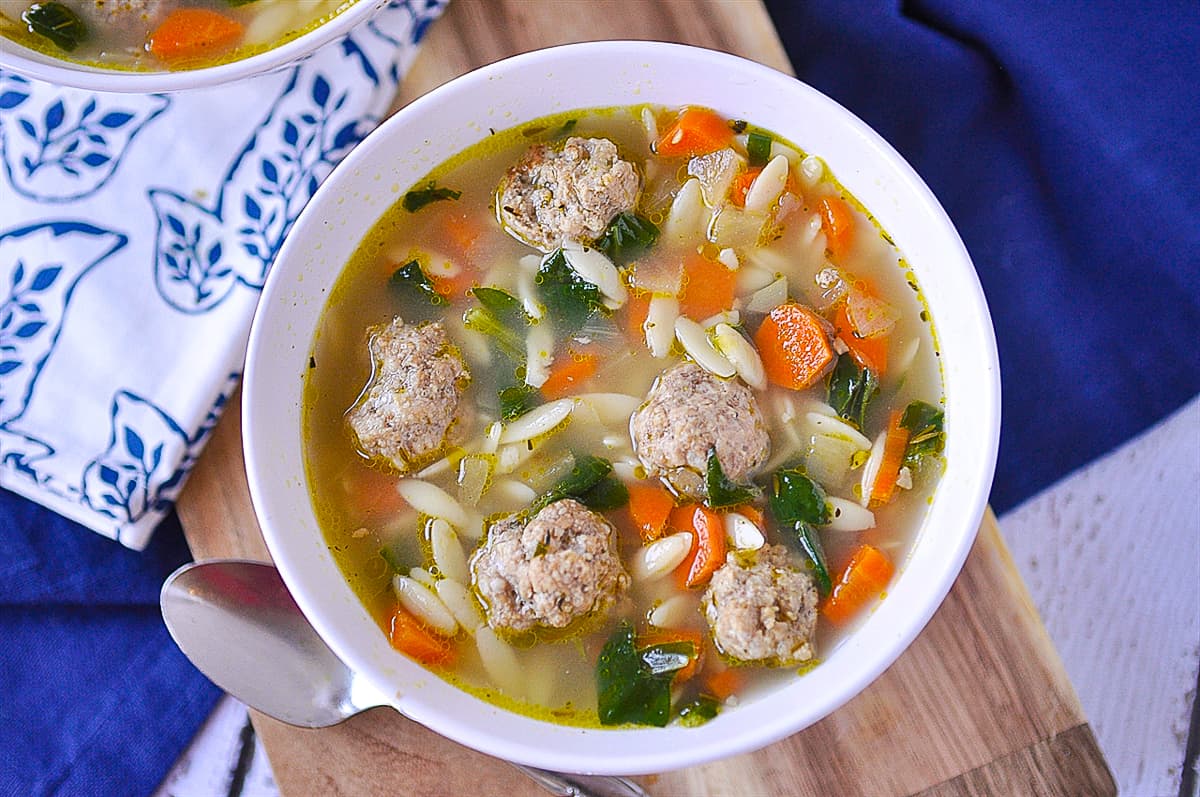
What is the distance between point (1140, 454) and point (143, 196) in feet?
9.69

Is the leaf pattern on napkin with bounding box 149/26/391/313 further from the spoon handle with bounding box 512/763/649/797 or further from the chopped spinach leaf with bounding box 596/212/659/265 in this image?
the spoon handle with bounding box 512/763/649/797

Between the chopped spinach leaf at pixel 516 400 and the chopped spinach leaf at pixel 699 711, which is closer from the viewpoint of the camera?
the chopped spinach leaf at pixel 699 711

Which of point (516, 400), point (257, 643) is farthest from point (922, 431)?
point (257, 643)

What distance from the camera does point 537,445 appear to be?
99.3 inches

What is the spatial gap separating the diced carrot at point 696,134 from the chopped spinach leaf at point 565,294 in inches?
13.9

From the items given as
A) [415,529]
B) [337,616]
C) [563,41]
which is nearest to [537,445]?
[415,529]

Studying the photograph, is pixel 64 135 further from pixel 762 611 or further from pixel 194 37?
pixel 762 611

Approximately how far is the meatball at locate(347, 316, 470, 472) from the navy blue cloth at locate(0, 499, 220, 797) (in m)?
0.93

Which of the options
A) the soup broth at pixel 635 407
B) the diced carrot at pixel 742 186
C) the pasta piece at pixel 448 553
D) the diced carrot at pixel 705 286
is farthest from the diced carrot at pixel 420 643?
the diced carrot at pixel 742 186

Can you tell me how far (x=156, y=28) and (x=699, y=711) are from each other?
218 centimetres

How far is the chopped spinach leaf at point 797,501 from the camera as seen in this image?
2.48 meters

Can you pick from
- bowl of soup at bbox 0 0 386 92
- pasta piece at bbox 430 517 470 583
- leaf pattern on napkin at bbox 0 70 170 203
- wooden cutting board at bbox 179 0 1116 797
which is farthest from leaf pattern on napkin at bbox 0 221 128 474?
pasta piece at bbox 430 517 470 583

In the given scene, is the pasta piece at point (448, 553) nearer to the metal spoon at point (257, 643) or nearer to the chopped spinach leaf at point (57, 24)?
the metal spoon at point (257, 643)

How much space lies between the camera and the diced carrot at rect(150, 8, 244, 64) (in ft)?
9.64
